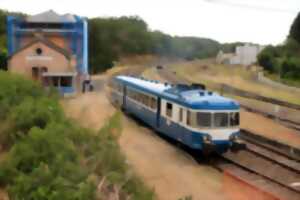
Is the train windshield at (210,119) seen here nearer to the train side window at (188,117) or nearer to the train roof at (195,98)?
the train side window at (188,117)

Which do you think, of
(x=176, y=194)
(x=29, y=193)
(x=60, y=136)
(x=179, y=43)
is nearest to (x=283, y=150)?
(x=176, y=194)

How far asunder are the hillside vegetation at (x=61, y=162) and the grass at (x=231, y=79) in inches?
890

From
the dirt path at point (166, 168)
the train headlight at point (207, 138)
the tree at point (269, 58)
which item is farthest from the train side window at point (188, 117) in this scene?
the tree at point (269, 58)

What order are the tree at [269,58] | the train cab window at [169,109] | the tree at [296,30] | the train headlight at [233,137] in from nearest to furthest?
1. the train headlight at [233,137]
2. the train cab window at [169,109]
3. the tree at [296,30]
4. the tree at [269,58]

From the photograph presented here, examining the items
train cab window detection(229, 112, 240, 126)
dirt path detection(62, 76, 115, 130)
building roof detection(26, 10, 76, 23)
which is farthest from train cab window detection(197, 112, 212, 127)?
building roof detection(26, 10, 76, 23)

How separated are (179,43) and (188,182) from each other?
99754 millimetres

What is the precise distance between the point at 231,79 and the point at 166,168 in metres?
44.4

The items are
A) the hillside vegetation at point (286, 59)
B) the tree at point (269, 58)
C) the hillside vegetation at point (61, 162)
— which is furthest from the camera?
the tree at point (269, 58)

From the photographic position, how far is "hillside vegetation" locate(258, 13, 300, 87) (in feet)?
191

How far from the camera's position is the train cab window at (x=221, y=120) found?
20094 mm

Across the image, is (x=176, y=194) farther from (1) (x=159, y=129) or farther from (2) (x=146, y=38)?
(2) (x=146, y=38)

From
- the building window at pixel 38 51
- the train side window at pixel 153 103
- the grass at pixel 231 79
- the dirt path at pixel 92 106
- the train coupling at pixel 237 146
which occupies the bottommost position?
the grass at pixel 231 79

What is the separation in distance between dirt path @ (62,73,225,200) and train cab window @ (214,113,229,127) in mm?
1450

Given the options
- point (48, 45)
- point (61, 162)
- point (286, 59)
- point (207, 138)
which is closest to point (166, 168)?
point (207, 138)
